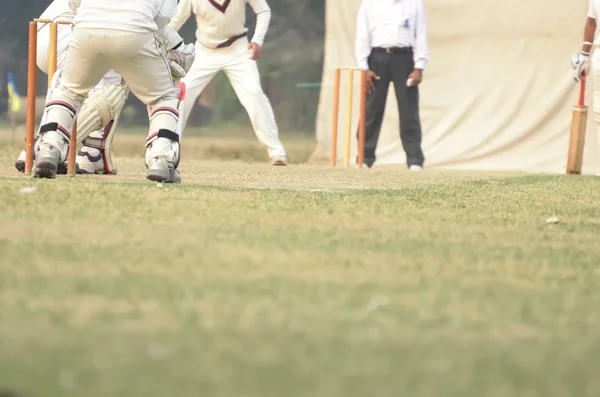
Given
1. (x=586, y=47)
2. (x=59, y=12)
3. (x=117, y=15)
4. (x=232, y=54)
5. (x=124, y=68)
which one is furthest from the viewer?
(x=232, y=54)

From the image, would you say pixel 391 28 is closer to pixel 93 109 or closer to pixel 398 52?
pixel 398 52

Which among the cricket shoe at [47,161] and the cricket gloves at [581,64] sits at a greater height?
the cricket gloves at [581,64]

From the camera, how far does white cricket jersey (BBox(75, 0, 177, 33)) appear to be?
206 inches

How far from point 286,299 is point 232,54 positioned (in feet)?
22.6

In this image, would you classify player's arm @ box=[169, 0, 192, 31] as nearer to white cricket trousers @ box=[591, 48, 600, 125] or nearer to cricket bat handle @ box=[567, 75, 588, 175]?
white cricket trousers @ box=[591, 48, 600, 125]

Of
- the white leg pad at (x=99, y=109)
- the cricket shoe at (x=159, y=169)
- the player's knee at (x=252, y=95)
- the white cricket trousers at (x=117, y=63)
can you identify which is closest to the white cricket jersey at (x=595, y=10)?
the player's knee at (x=252, y=95)

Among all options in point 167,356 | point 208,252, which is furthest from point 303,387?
point 208,252

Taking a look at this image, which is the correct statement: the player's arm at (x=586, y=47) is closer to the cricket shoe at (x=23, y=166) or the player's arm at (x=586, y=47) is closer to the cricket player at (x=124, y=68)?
the cricket player at (x=124, y=68)

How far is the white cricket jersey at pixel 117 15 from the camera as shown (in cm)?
523

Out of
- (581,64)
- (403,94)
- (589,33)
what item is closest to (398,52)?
(403,94)

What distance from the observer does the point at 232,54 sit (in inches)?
365

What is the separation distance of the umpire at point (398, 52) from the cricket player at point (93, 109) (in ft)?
12.8

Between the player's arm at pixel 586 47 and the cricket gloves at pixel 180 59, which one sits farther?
the player's arm at pixel 586 47

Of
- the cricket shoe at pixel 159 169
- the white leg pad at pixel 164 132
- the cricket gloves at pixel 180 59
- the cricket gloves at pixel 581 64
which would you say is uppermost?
the cricket gloves at pixel 180 59
